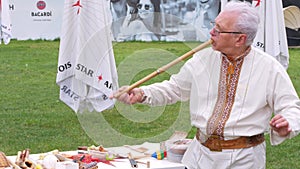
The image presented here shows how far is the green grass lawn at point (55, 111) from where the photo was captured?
3.74 m

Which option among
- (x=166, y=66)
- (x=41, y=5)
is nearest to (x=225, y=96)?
(x=166, y=66)

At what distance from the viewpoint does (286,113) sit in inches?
136

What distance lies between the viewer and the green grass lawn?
3.74 metres

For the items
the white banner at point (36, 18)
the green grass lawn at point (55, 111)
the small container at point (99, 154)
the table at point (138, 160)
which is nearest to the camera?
the green grass lawn at point (55, 111)

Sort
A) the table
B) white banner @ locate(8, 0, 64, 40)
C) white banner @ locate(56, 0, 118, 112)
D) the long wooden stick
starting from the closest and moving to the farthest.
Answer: the long wooden stick → the table → white banner @ locate(56, 0, 118, 112) → white banner @ locate(8, 0, 64, 40)

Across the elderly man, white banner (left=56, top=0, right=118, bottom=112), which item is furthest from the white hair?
white banner (left=56, top=0, right=118, bottom=112)

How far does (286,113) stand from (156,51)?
686 millimetres

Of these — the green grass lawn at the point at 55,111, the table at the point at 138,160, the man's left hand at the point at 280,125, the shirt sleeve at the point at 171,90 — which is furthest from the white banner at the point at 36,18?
the man's left hand at the point at 280,125

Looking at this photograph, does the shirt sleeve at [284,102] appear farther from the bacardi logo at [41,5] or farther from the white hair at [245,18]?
the bacardi logo at [41,5]

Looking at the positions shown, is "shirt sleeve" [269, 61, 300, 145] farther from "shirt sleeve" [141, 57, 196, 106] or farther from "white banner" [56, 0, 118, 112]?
"white banner" [56, 0, 118, 112]

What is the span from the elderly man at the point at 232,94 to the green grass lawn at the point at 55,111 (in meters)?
0.11

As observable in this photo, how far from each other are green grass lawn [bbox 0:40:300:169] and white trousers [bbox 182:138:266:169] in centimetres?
21

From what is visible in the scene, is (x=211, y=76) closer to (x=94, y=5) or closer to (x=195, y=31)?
(x=195, y=31)

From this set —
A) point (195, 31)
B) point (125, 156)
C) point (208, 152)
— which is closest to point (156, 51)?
point (195, 31)
